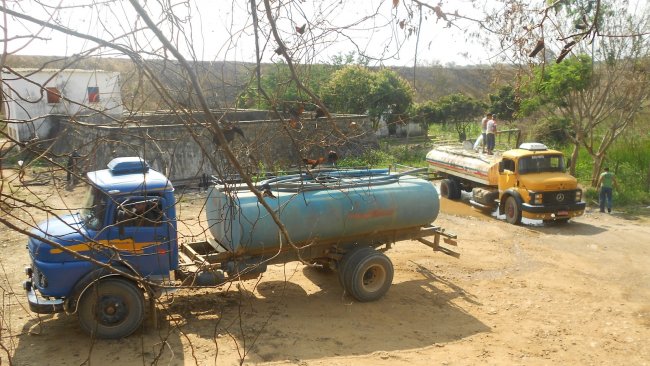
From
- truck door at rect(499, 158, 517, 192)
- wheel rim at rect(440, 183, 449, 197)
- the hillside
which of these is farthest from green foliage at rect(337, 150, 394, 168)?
the hillside

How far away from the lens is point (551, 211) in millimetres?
13977

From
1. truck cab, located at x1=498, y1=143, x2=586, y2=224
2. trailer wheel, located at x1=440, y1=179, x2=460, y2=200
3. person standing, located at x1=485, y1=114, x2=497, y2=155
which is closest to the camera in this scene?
truck cab, located at x1=498, y1=143, x2=586, y2=224

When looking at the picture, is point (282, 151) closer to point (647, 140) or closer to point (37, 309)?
point (37, 309)

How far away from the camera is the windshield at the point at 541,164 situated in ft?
48.0

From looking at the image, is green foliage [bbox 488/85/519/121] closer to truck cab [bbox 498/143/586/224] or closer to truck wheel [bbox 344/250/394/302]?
truck cab [bbox 498/143/586/224]

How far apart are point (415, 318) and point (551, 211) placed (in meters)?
6.88

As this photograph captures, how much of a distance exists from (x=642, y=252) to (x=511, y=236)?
266 centimetres

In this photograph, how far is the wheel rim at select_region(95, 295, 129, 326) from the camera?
732cm

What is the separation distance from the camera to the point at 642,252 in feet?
40.1

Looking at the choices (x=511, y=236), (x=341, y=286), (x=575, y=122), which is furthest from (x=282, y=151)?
(x=575, y=122)

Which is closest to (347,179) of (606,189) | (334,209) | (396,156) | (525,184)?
(334,209)

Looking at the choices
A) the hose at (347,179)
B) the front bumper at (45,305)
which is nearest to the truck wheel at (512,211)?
the hose at (347,179)

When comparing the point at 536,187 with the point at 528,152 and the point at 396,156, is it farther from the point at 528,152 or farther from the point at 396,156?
the point at 396,156

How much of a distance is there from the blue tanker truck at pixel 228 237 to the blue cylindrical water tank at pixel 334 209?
16 mm
